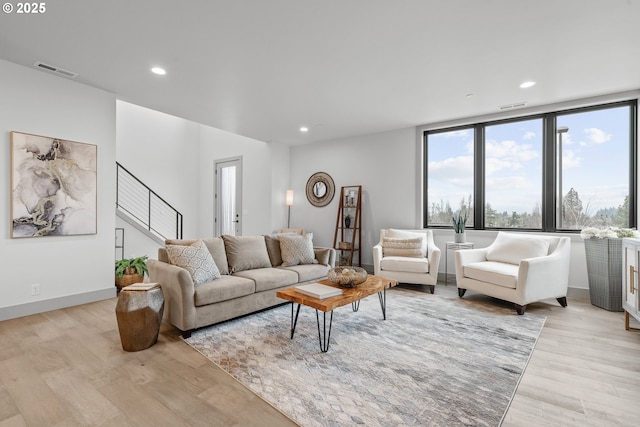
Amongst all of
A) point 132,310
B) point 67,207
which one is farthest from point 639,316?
point 67,207

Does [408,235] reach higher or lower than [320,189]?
lower

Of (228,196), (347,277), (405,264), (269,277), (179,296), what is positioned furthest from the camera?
(228,196)

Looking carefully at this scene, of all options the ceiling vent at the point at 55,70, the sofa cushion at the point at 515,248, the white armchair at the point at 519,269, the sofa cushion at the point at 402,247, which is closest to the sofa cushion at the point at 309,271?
the sofa cushion at the point at 402,247

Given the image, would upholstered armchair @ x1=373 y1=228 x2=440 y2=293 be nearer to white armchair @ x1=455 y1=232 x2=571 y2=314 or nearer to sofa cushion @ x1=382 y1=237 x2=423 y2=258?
sofa cushion @ x1=382 y1=237 x2=423 y2=258

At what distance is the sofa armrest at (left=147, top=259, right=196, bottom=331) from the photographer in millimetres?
2674

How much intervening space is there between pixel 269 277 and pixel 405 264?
2.09 meters

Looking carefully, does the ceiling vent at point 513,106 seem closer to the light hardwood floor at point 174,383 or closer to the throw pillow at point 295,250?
the light hardwood floor at point 174,383

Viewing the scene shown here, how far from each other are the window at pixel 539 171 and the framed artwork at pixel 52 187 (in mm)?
4999

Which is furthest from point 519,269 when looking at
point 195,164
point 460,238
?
point 195,164

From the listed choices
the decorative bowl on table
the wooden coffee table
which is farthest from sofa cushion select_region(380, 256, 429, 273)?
the decorative bowl on table

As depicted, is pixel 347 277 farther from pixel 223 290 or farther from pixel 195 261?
pixel 195 261

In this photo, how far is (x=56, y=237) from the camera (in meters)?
3.44

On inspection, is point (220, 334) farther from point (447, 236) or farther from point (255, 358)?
point (447, 236)

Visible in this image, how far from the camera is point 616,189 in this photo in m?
4.04
